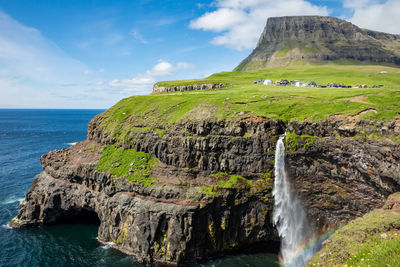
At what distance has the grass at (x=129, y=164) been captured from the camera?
3872 centimetres

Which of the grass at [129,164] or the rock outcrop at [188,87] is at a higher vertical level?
the rock outcrop at [188,87]

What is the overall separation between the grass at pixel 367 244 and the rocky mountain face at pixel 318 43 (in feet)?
480

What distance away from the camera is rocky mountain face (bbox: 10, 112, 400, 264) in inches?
1194

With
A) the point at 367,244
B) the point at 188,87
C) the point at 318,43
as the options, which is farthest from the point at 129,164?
the point at 318,43

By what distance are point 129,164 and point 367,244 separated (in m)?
34.9

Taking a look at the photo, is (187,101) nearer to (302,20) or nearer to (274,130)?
(274,130)

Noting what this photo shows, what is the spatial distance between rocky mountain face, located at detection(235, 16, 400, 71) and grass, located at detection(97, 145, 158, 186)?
140102 millimetres

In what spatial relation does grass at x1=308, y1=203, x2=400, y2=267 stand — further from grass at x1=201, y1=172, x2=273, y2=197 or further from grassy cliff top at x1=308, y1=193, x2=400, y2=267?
grass at x1=201, y1=172, x2=273, y2=197

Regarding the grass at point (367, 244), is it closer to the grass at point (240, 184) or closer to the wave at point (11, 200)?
the grass at point (240, 184)

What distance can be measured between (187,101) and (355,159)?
1229 inches

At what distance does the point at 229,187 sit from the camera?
1403 inches

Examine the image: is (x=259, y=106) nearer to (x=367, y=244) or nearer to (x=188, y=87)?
(x=367, y=244)

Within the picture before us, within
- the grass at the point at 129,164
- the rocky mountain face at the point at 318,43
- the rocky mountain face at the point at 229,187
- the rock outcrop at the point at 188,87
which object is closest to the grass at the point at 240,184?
the rocky mountain face at the point at 229,187

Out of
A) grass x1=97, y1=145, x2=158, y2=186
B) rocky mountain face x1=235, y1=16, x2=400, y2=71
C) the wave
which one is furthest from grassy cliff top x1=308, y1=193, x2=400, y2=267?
rocky mountain face x1=235, y1=16, x2=400, y2=71
